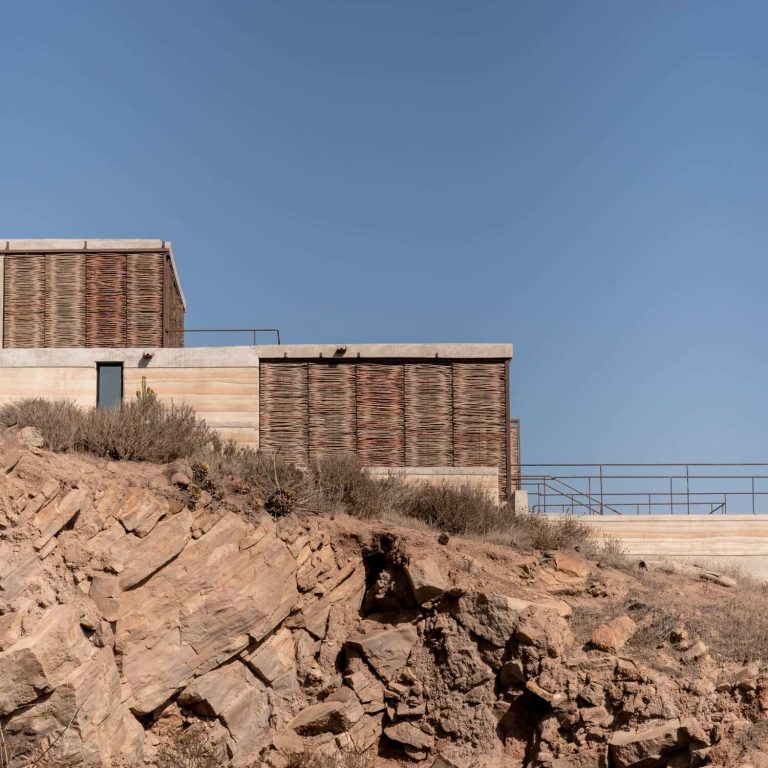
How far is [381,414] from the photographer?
2220cm

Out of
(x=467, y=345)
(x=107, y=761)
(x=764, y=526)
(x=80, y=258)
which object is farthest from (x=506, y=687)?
(x=80, y=258)

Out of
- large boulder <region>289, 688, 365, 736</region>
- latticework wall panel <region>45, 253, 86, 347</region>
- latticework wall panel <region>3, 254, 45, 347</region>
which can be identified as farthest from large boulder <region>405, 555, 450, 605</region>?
latticework wall panel <region>3, 254, 45, 347</region>

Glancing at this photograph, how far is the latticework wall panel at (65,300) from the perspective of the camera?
922 inches

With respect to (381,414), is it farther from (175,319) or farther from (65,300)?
(65,300)

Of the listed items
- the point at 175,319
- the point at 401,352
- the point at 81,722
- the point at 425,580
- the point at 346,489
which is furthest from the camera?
the point at 175,319

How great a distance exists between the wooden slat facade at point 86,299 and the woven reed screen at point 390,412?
3479 mm

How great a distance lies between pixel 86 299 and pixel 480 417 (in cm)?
998

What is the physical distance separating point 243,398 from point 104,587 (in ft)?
36.3

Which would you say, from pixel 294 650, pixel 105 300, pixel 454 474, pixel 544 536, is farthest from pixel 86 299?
pixel 294 650

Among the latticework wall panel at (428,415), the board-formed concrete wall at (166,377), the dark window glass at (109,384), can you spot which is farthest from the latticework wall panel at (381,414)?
the dark window glass at (109,384)

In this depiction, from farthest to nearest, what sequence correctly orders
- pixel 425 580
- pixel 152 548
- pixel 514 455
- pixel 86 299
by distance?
pixel 514 455 < pixel 86 299 < pixel 425 580 < pixel 152 548

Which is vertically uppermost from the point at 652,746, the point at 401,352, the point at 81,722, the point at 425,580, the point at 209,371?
the point at 401,352

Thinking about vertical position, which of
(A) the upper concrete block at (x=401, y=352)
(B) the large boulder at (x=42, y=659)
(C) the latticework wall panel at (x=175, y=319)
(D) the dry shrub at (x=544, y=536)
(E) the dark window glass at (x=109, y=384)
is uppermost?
(C) the latticework wall panel at (x=175, y=319)

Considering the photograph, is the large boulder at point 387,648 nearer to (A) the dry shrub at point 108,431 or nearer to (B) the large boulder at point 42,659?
(A) the dry shrub at point 108,431
